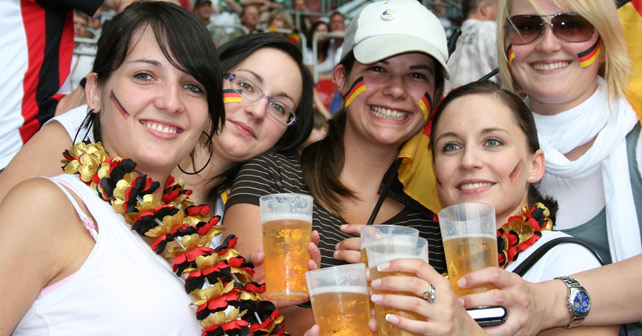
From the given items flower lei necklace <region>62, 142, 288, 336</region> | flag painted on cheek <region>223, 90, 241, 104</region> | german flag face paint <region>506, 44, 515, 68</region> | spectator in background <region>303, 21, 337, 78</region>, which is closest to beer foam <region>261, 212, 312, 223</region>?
flower lei necklace <region>62, 142, 288, 336</region>

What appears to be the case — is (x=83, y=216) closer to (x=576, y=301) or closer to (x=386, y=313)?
(x=386, y=313)

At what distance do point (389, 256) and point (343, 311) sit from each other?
0.72ft

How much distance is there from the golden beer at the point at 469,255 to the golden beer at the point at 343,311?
13.7 inches

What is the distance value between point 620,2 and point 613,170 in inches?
34.9

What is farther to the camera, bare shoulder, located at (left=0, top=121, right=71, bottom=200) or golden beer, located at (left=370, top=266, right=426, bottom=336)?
bare shoulder, located at (left=0, top=121, right=71, bottom=200)

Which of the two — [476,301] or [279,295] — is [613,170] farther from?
[279,295]

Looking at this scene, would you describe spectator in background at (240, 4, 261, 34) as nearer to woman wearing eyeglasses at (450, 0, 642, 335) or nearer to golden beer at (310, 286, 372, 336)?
woman wearing eyeglasses at (450, 0, 642, 335)

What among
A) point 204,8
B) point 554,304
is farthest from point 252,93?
point 204,8

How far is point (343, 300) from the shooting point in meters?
1.88

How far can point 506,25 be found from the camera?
3217 mm

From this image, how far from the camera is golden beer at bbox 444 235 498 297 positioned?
2.02m

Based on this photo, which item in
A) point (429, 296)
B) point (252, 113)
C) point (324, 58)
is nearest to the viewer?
point (429, 296)

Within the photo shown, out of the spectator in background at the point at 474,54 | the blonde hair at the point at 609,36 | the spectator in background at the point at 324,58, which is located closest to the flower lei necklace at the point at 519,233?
the blonde hair at the point at 609,36

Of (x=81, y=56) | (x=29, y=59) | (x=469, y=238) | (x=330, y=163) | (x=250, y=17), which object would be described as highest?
(x=469, y=238)
